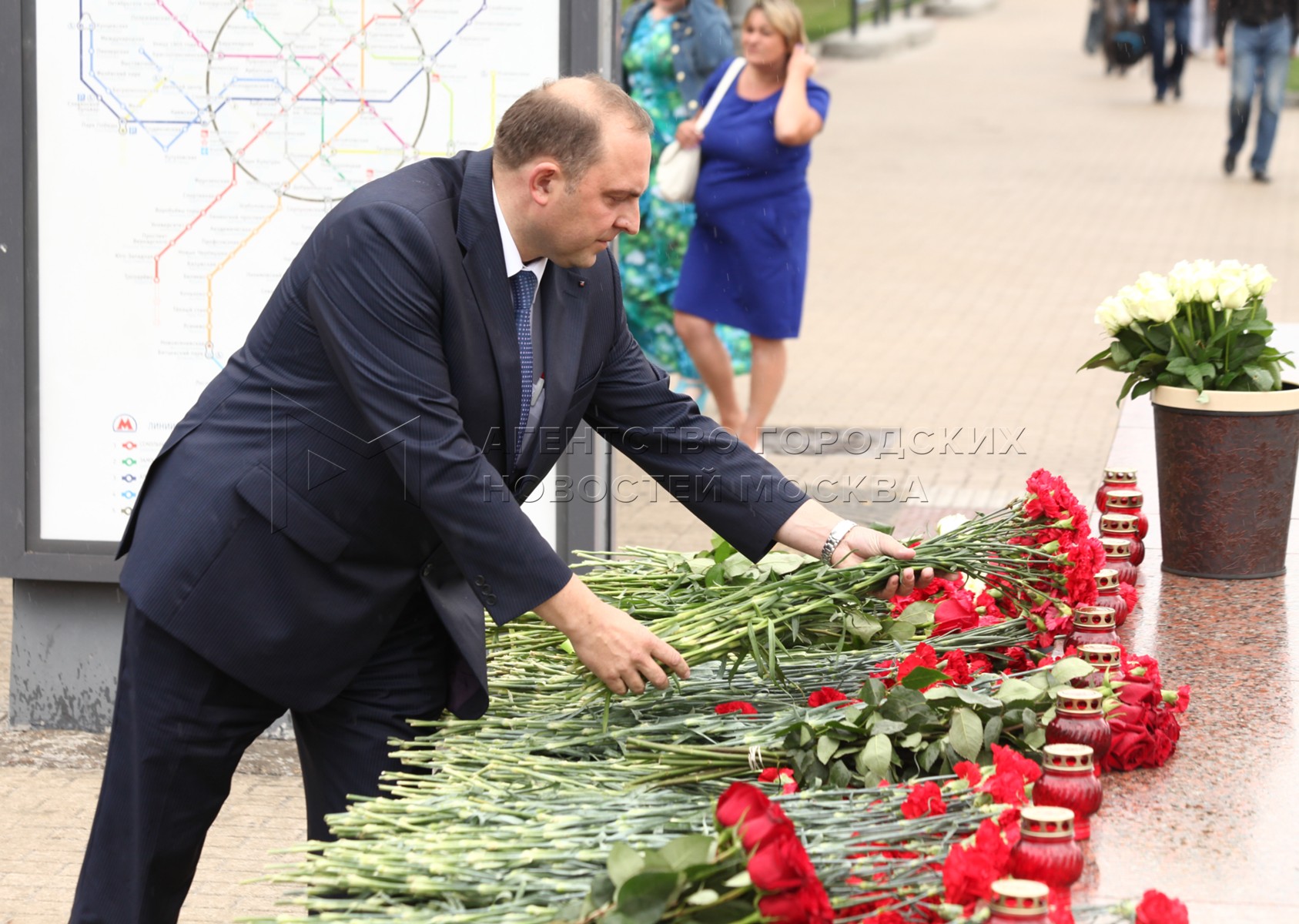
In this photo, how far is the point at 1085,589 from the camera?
112 inches

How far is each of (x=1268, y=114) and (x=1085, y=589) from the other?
516 inches

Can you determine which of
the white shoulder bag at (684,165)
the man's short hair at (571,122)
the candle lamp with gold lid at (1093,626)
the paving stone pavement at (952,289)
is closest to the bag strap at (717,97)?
the white shoulder bag at (684,165)

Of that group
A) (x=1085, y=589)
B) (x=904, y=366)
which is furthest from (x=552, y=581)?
(x=904, y=366)

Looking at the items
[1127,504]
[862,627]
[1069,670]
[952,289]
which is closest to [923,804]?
[1069,670]

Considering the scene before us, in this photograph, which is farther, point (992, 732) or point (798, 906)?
point (992, 732)

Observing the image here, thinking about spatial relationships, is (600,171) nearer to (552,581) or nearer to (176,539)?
(552,581)

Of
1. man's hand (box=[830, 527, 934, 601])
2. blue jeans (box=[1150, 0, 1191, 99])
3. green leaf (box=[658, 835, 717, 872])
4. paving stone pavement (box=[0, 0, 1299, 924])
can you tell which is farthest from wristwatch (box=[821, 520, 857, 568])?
blue jeans (box=[1150, 0, 1191, 99])

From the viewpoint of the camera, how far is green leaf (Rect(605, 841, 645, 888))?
1.85 meters

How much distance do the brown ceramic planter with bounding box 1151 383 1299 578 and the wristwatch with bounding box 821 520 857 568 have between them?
897mm

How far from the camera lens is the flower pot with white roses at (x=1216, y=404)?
3293mm

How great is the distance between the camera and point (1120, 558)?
3.27 m

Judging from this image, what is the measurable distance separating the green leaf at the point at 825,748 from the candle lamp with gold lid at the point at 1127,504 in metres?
1.32

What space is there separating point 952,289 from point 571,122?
29.0 feet

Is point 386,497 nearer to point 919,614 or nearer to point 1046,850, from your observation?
point 919,614
